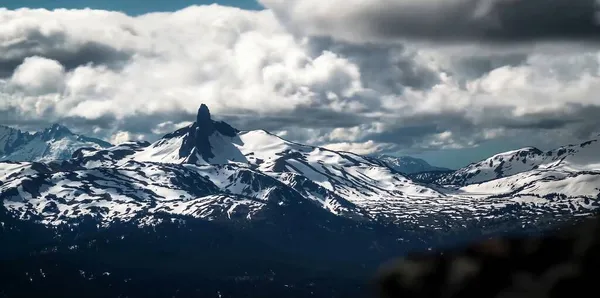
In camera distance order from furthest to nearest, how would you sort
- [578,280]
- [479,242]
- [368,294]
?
[368,294] → [479,242] → [578,280]

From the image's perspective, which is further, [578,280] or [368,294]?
[368,294]

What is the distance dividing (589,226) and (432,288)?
4.37 metres

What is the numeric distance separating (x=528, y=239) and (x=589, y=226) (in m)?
1.77

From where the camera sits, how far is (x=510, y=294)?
15.6 meters

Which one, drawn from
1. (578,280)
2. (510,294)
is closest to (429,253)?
(510,294)

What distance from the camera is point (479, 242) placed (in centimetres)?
Result: 1716

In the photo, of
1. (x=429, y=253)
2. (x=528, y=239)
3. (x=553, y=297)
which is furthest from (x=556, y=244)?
(x=429, y=253)

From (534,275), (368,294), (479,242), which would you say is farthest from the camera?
(368,294)

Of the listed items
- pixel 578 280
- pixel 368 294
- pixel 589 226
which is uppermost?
pixel 589 226

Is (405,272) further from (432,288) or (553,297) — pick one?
(553,297)

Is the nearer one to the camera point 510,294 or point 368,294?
point 510,294

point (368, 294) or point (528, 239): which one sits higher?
point (528, 239)

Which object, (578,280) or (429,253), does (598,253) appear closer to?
(578,280)

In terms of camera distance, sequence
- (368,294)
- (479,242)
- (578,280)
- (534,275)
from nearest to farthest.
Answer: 1. (578,280)
2. (534,275)
3. (479,242)
4. (368,294)
